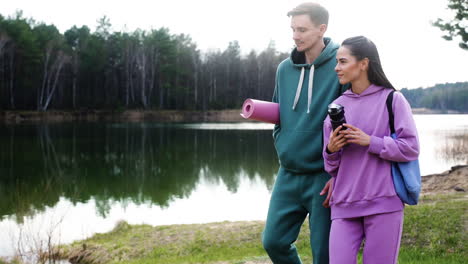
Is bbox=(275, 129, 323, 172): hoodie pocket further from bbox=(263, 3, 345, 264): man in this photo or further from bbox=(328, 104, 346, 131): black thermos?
bbox=(328, 104, 346, 131): black thermos

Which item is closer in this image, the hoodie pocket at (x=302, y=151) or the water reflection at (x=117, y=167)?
the hoodie pocket at (x=302, y=151)

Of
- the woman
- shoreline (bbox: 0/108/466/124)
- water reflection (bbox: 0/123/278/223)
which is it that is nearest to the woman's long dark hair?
the woman

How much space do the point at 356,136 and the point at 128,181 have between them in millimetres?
14637

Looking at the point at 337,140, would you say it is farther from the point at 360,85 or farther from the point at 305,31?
the point at 305,31

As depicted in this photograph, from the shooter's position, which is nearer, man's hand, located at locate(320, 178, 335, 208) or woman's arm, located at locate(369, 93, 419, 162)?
woman's arm, located at locate(369, 93, 419, 162)

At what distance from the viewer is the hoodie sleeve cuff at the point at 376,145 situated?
7.94 feet

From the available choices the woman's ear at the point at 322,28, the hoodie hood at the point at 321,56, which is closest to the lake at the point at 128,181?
the hoodie hood at the point at 321,56

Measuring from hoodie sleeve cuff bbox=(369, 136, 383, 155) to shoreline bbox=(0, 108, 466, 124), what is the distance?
46.1 m

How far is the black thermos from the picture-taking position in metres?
2.44

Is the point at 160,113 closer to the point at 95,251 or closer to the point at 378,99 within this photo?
the point at 95,251

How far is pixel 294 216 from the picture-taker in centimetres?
299

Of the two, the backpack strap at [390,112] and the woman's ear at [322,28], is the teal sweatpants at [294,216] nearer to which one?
the backpack strap at [390,112]

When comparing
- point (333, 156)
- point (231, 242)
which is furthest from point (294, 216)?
point (231, 242)

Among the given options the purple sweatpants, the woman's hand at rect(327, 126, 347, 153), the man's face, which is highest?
the man's face
